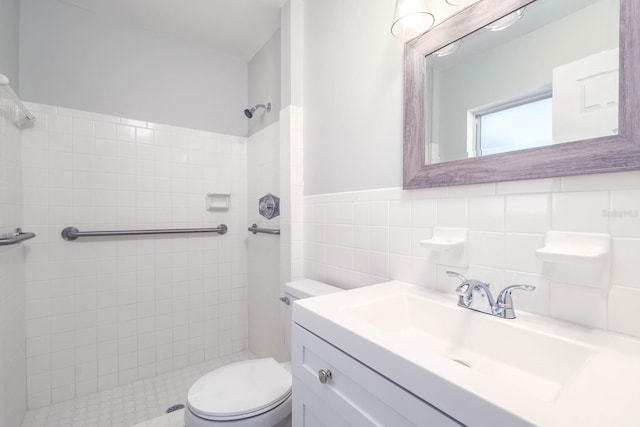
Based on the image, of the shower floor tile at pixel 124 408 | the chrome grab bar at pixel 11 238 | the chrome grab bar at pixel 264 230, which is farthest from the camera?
the chrome grab bar at pixel 264 230

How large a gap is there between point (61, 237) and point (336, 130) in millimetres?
1694

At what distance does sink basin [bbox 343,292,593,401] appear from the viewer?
571mm

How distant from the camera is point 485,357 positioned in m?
0.69

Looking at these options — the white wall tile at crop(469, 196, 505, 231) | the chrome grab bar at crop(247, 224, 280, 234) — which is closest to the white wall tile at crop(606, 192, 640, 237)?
the white wall tile at crop(469, 196, 505, 231)

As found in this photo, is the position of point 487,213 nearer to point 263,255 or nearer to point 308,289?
point 308,289

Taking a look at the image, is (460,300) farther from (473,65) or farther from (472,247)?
(473,65)

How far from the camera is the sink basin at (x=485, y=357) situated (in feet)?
1.21

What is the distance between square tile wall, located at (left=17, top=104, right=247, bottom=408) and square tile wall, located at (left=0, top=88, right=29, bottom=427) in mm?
83

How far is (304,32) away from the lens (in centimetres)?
158

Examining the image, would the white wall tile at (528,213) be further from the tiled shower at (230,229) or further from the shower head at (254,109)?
the shower head at (254,109)

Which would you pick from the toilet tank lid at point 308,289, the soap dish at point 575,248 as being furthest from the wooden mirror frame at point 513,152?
the toilet tank lid at point 308,289

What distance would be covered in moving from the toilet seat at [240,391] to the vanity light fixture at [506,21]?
4.76ft

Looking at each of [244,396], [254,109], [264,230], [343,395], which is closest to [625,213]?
[343,395]

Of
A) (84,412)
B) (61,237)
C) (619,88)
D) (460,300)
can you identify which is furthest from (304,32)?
(84,412)
